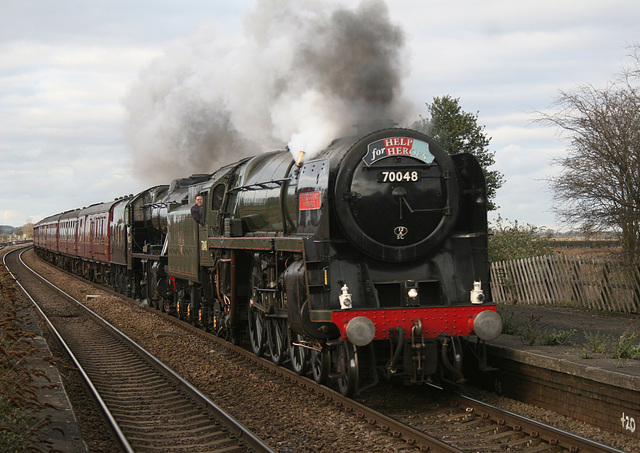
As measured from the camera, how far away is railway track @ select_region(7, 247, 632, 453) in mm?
5879

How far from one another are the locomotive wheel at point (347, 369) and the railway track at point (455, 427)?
0.12m

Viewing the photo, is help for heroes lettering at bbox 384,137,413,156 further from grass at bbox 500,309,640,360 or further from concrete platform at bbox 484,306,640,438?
grass at bbox 500,309,640,360

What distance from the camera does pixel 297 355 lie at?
912 centimetres

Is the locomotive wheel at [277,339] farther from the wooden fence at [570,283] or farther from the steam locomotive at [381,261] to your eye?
the wooden fence at [570,283]

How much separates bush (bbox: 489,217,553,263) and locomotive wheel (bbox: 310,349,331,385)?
11860mm

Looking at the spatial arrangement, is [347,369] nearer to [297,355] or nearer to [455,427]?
[455,427]

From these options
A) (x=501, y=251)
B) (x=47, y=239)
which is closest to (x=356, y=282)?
(x=501, y=251)

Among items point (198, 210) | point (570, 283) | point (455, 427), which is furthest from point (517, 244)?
point (455, 427)

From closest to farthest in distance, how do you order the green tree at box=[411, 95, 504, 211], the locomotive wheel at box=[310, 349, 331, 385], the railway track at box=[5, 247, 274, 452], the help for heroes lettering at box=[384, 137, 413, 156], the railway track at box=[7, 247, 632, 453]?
the railway track at box=[7, 247, 632, 453] → the railway track at box=[5, 247, 274, 452] → the help for heroes lettering at box=[384, 137, 413, 156] → the locomotive wheel at box=[310, 349, 331, 385] → the green tree at box=[411, 95, 504, 211]

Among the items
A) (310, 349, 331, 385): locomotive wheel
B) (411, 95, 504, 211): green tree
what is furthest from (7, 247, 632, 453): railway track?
(411, 95, 504, 211): green tree

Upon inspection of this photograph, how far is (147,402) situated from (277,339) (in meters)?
2.13

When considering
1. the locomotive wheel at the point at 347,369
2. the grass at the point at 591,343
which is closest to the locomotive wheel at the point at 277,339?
the locomotive wheel at the point at 347,369

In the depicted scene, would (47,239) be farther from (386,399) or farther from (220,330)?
(386,399)

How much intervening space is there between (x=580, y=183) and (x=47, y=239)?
42.4m
